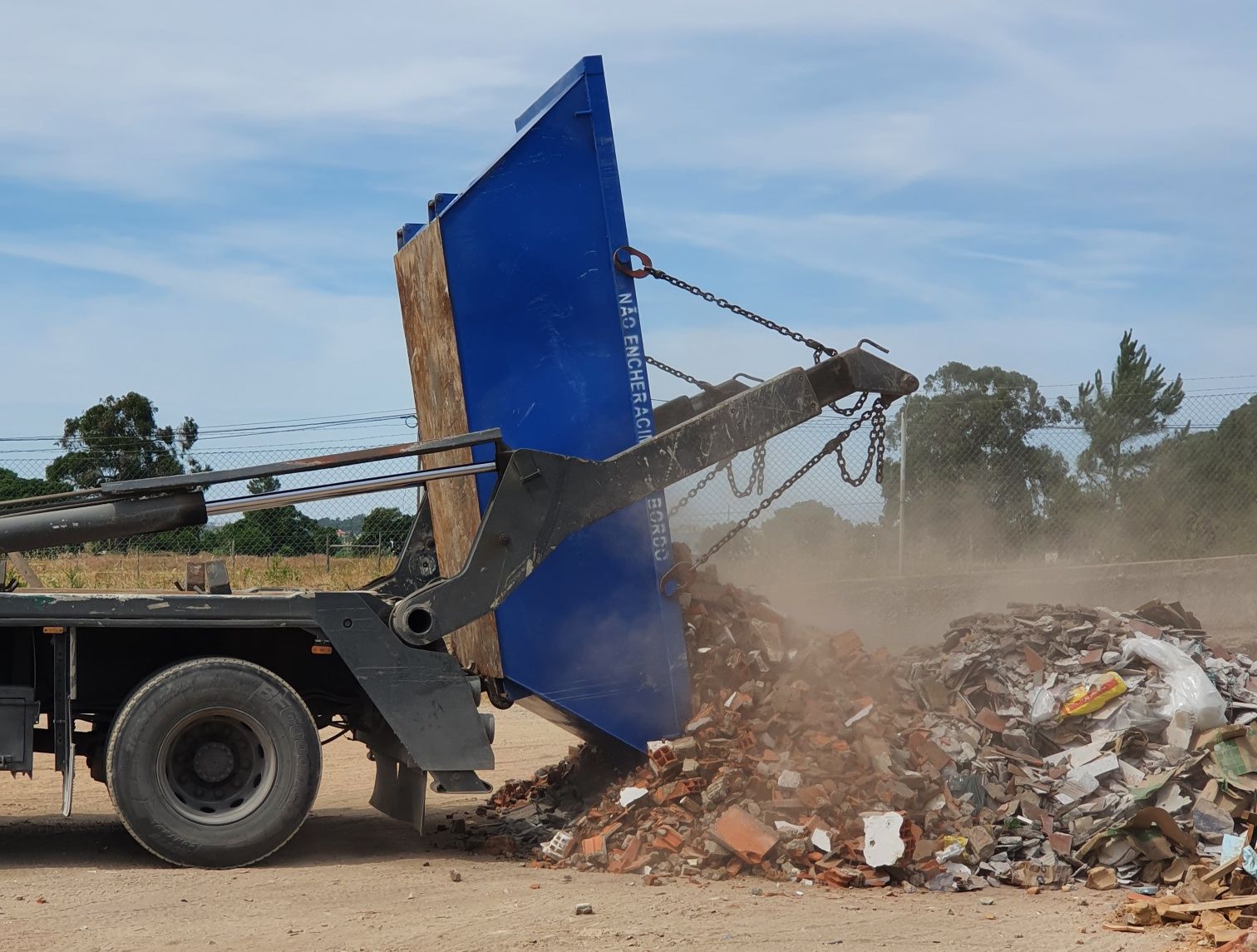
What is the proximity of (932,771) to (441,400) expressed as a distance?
3.14 m

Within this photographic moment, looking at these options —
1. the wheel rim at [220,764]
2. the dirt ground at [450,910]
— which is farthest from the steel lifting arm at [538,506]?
the dirt ground at [450,910]

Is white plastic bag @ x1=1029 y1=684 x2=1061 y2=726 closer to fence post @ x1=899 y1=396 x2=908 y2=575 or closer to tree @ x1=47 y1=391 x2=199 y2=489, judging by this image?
fence post @ x1=899 y1=396 x2=908 y2=575

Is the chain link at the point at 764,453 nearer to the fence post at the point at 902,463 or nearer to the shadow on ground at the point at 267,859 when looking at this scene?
the shadow on ground at the point at 267,859

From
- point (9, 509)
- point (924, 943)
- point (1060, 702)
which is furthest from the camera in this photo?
point (1060, 702)

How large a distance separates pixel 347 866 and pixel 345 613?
1175 millimetres

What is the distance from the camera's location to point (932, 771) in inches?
247

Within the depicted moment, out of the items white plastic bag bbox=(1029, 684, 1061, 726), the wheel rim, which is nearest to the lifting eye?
the wheel rim

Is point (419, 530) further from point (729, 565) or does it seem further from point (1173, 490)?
point (1173, 490)

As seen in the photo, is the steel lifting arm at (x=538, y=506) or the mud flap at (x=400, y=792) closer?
the steel lifting arm at (x=538, y=506)

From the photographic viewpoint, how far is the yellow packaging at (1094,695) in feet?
21.8

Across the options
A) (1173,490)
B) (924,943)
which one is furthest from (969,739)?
(1173,490)


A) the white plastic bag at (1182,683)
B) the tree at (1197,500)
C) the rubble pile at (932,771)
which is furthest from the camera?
the tree at (1197,500)

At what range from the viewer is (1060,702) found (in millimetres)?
6805

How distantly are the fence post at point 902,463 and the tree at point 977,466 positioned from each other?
0.27 feet
